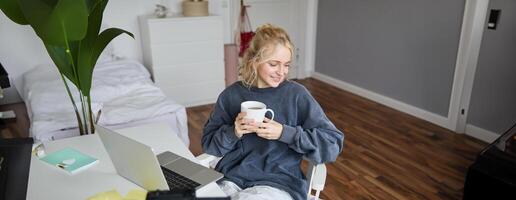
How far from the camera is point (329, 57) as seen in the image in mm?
4977

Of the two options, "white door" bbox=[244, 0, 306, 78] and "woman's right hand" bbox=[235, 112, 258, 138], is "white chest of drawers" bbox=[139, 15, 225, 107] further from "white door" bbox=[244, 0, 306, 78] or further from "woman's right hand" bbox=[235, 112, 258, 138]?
"woman's right hand" bbox=[235, 112, 258, 138]

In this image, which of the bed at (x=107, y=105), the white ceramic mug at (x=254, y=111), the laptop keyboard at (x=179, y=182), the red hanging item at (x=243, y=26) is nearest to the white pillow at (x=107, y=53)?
the bed at (x=107, y=105)

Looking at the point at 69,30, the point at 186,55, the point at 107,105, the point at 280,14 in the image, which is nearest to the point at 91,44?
the point at 69,30

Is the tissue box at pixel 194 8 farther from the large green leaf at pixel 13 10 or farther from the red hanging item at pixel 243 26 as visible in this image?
the large green leaf at pixel 13 10

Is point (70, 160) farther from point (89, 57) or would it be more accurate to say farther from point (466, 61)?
point (466, 61)

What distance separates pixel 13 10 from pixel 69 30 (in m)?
0.30

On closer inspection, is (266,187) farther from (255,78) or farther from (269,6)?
(269,6)

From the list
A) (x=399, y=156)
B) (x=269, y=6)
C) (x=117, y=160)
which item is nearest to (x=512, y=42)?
(x=399, y=156)

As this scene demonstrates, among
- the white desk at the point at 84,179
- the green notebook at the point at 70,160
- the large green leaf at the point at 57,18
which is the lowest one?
the white desk at the point at 84,179

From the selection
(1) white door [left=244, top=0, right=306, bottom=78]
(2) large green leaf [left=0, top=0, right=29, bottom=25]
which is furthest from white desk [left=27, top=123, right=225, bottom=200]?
(1) white door [left=244, top=0, right=306, bottom=78]

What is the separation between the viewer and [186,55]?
405 centimetres

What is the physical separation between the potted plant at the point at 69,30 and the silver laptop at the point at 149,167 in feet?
1.83

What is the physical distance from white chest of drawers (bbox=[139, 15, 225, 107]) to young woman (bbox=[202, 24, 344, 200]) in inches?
97.5

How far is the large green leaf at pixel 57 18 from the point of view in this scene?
1.50 meters
